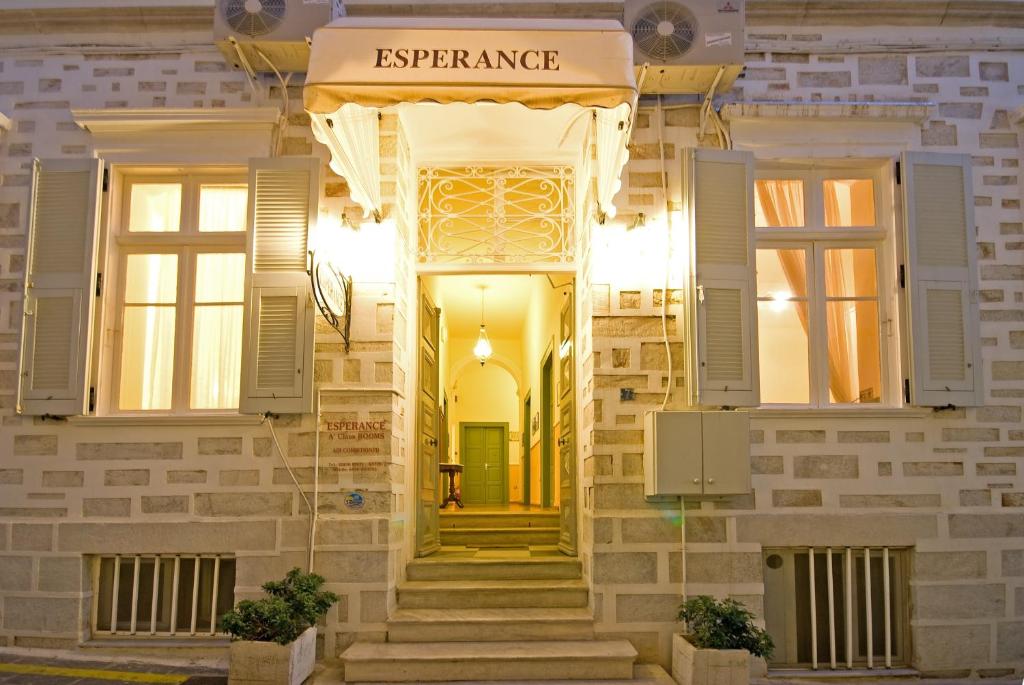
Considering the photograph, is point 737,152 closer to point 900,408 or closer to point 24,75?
point 900,408

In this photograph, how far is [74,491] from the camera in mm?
6664

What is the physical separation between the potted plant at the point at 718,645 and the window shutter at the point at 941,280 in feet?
6.33

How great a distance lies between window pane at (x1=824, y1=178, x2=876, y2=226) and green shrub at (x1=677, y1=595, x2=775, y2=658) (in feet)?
9.28

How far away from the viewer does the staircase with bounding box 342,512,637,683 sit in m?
6.03

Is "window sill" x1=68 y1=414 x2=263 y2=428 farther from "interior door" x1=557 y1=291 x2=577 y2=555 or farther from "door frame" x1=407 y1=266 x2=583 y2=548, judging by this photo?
"interior door" x1=557 y1=291 x2=577 y2=555

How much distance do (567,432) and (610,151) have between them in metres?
2.58

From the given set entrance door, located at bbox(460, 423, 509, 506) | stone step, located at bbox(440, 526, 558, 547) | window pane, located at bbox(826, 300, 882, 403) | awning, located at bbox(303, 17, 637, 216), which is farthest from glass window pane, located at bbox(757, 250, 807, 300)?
entrance door, located at bbox(460, 423, 509, 506)

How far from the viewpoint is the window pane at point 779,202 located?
7.01 metres

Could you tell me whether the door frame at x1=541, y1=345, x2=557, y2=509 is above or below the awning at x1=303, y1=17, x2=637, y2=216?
below

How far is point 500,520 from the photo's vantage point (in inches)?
378

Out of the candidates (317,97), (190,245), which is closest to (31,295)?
(190,245)

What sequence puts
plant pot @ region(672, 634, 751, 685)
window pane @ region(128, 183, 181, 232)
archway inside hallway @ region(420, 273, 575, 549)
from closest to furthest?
plant pot @ region(672, 634, 751, 685) → window pane @ region(128, 183, 181, 232) → archway inside hallway @ region(420, 273, 575, 549)

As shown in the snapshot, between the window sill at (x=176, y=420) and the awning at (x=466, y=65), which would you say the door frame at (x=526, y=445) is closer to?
the window sill at (x=176, y=420)

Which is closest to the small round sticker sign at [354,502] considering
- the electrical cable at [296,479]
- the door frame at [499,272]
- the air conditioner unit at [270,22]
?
the electrical cable at [296,479]
